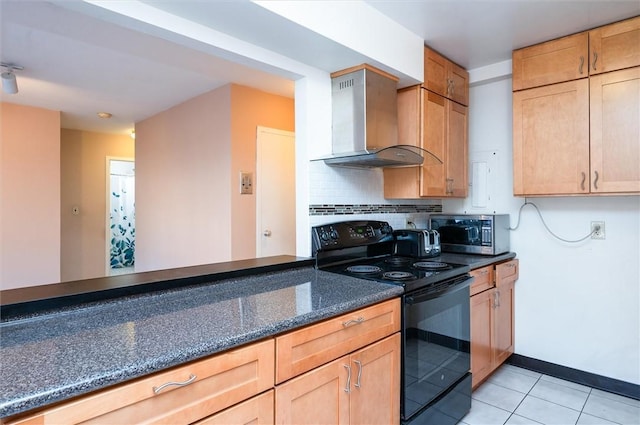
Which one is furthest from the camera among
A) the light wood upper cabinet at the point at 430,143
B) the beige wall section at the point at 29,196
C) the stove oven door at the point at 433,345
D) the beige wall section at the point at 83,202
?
the beige wall section at the point at 83,202

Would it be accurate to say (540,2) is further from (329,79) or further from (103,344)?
(103,344)

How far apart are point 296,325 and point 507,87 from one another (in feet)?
8.64

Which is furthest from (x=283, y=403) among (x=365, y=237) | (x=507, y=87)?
(x=507, y=87)

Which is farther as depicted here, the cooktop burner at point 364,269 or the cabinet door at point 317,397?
the cooktop burner at point 364,269

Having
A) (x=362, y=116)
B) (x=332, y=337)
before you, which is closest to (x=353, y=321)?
(x=332, y=337)

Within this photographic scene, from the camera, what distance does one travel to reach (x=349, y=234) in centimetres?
221

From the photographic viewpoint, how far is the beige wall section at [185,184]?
3.30m

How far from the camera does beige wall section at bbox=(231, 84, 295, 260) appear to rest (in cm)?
320

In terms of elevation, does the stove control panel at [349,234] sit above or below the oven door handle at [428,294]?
above

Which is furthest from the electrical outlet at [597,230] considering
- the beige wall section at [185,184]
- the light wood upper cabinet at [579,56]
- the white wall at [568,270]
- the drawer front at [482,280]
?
the beige wall section at [185,184]

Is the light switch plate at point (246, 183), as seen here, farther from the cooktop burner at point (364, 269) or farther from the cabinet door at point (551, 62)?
the cabinet door at point (551, 62)

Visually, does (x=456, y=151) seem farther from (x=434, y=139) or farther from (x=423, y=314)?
(x=423, y=314)

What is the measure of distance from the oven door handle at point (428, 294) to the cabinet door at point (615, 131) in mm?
1061

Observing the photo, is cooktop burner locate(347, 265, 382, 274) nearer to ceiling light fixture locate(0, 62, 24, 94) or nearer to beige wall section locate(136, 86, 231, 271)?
beige wall section locate(136, 86, 231, 271)
